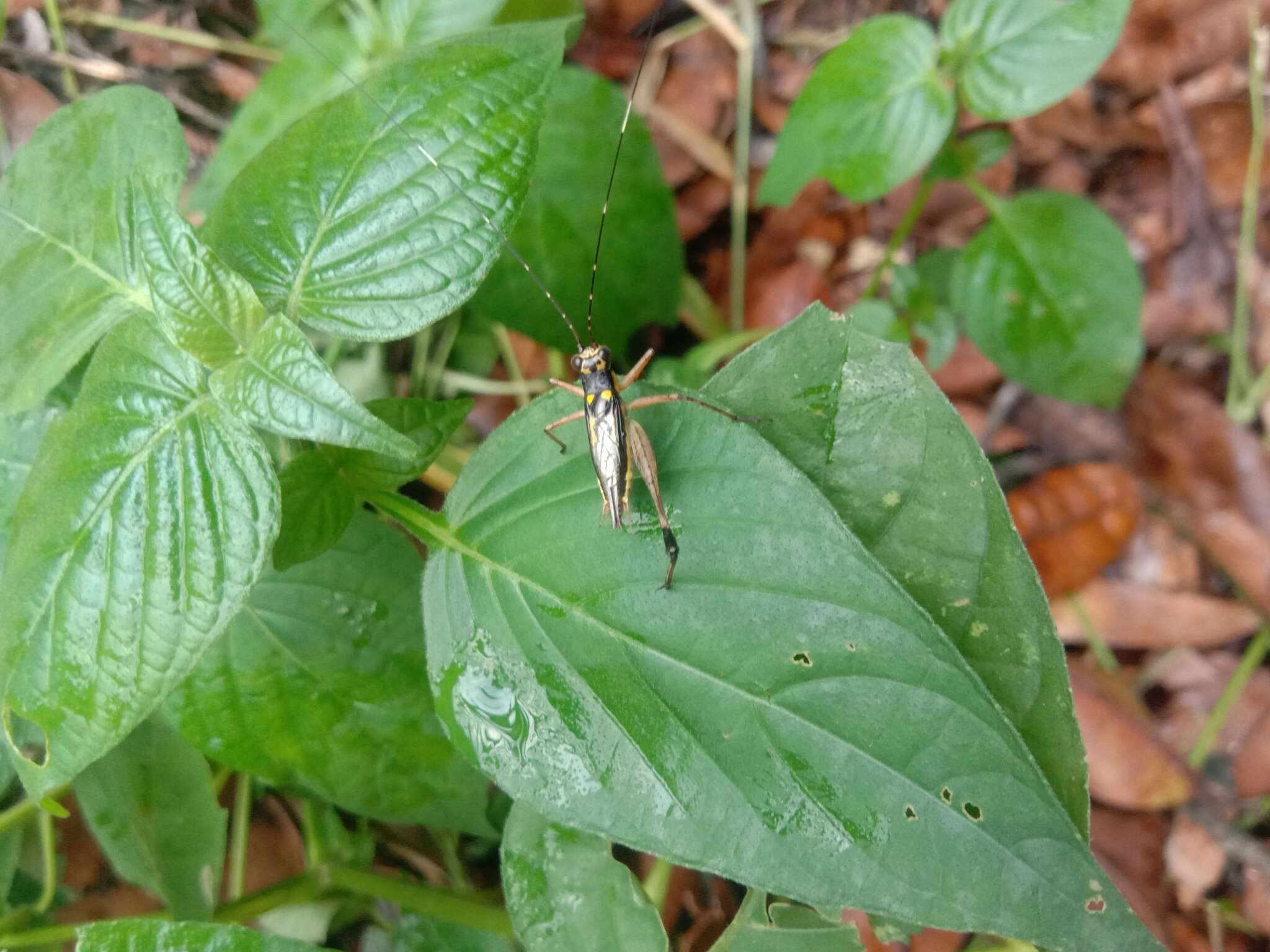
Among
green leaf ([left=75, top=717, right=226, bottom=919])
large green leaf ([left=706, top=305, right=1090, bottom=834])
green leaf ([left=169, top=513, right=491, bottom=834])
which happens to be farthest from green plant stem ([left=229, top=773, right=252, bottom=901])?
large green leaf ([left=706, top=305, right=1090, bottom=834])

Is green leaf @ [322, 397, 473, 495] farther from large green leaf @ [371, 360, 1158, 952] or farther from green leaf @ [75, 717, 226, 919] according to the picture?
green leaf @ [75, 717, 226, 919]

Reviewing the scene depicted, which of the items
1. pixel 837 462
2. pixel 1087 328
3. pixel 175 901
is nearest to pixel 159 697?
pixel 175 901

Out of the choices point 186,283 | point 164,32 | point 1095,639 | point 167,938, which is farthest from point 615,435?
point 164,32

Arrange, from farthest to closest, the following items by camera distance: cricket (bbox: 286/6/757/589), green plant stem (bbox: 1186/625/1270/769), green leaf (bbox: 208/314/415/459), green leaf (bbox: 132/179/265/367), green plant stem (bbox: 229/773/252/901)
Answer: green plant stem (bbox: 1186/625/1270/769) → green plant stem (bbox: 229/773/252/901) → cricket (bbox: 286/6/757/589) → green leaf (bbox: 132/179/265/367) → green leaf (bbox: 208/314/415/459)

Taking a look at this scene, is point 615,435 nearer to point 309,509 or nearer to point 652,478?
point 652,478

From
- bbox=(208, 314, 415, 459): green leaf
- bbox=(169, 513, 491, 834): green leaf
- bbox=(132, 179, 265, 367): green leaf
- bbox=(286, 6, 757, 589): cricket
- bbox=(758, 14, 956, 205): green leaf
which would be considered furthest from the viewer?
bbox=(758, 14, 956, 205): green leaf

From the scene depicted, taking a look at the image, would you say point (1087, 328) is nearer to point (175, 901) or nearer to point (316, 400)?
point (316, 400)

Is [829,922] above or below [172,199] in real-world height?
below
